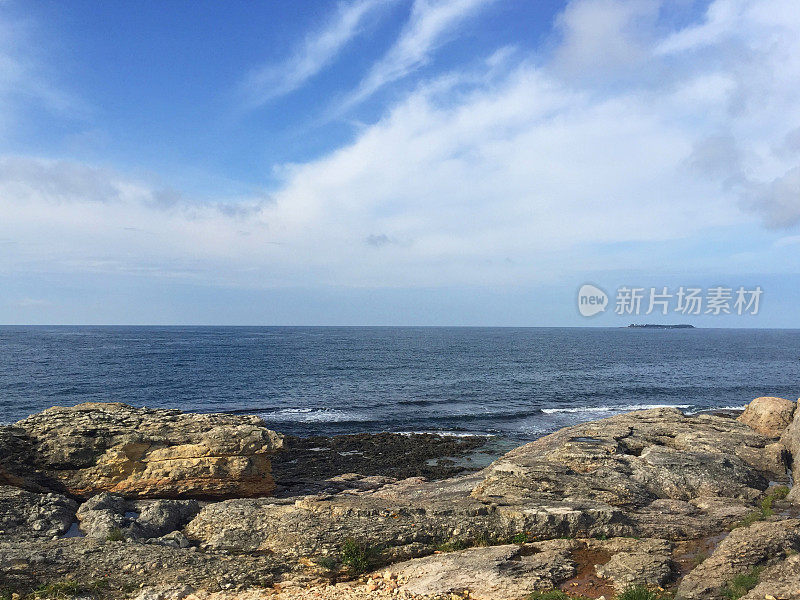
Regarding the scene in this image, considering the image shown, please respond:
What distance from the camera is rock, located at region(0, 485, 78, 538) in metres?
16.8

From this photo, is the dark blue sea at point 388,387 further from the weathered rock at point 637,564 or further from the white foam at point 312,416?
the weathered rock at point 637,564

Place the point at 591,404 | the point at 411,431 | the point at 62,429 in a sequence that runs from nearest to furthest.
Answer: the point at 62,429, the point at 411,431, the point at 591,404

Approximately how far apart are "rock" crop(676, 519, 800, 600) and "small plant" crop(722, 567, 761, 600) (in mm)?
185

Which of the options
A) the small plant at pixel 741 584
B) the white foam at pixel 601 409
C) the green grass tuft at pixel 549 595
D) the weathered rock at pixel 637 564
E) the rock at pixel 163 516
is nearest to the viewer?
the small plant at pixel 741 584

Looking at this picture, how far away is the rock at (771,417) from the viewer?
31031mm

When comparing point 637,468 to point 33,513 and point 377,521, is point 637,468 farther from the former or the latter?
point 33,513

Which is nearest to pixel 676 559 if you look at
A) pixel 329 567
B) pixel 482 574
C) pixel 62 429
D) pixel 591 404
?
pixel 482 574

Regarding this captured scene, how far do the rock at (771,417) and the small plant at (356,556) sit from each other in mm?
28993

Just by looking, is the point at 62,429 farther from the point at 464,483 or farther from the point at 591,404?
the point at 591,404

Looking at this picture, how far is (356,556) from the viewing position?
1583 centimetres

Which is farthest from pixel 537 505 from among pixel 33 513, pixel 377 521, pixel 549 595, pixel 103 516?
pixel 33 513

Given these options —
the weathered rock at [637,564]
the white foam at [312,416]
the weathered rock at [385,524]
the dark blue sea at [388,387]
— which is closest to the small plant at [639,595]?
the weathered rock at [637,564]

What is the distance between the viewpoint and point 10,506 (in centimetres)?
1756

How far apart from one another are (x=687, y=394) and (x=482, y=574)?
2890 inches
